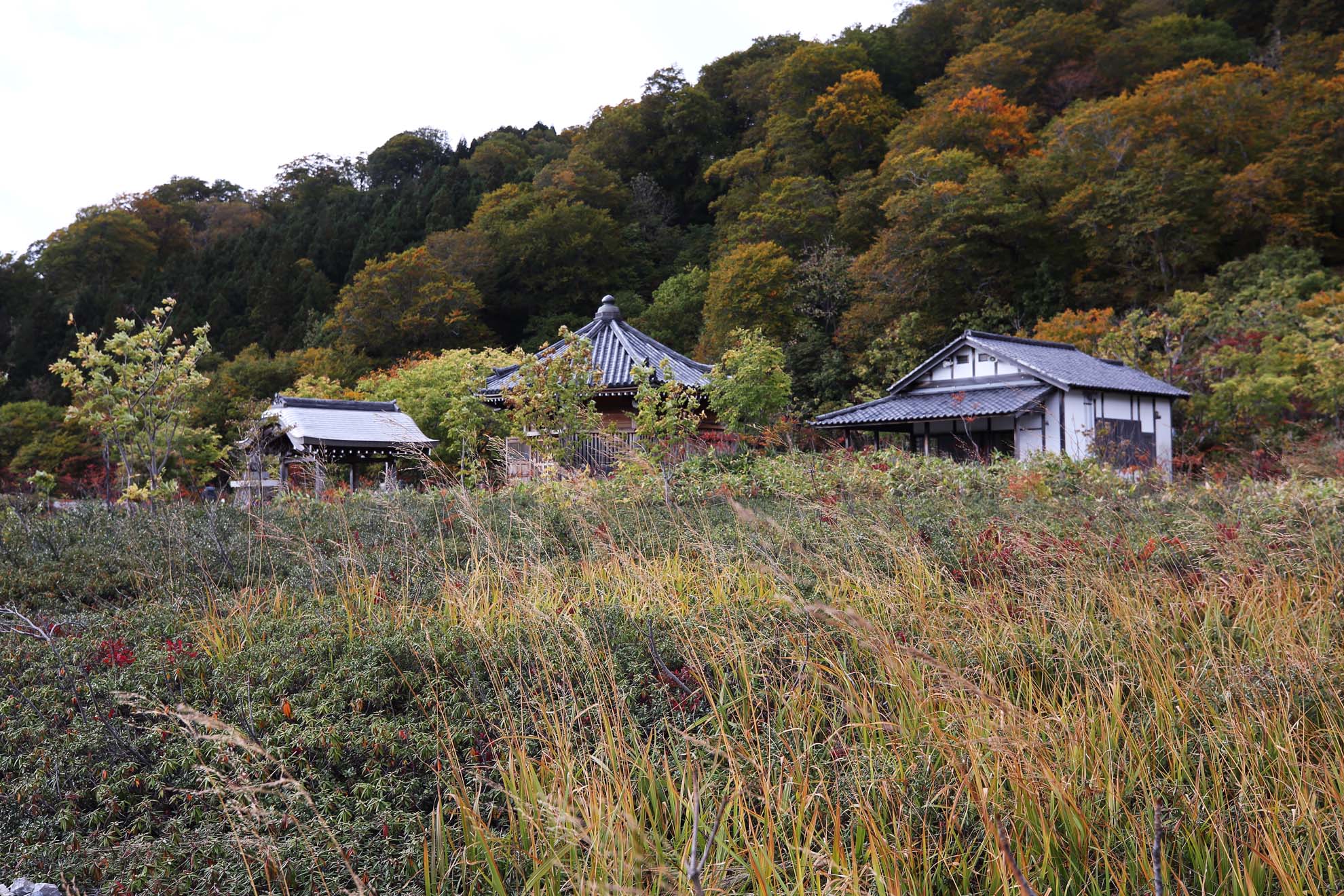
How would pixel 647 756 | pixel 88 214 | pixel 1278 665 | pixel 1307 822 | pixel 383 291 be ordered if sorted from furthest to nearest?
pixel 88 214
pixel 383 291
pixel 1278 665
pixel 647 756
pixel 1307 822

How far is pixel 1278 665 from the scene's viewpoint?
8.14 ft

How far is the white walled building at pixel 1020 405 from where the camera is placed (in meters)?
16.3

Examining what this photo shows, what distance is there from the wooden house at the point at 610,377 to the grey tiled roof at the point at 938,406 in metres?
4.01

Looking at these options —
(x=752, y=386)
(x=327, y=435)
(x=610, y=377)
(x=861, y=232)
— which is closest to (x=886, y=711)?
(x=610, y=377)

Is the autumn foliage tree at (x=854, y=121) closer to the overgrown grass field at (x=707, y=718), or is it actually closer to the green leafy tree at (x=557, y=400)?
the green leafy tree at (x=557, y=400)

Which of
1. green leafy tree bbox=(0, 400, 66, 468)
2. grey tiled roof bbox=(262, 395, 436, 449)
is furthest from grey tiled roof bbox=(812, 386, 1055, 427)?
green leafy tree bbox=(0, 400, 66, 468)

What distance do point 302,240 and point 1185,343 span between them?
3467 centimetres

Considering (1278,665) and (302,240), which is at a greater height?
(302,240)

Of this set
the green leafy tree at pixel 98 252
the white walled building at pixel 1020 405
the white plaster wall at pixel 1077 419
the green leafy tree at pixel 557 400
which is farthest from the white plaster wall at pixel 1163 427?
the green leafy tree at pixel 98 252

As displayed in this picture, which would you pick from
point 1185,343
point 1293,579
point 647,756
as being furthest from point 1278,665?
point 1185,343

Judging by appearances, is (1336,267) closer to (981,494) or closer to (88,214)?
(981,494)

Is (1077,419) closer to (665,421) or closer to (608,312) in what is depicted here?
(608,312)

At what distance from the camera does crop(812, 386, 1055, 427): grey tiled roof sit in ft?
52.6

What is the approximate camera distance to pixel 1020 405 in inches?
618
